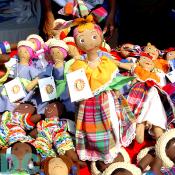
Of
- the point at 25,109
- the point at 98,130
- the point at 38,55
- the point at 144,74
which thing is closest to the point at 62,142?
the point at 98,130

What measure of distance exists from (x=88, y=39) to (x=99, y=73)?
0.14 metres

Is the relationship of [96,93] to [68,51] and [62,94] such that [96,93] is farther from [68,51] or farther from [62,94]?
[68,51]

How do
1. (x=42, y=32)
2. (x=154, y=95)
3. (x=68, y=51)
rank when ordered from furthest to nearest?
1. (x=42, y=32)
2. (x=68, y=51)
3. (x=154, y=95)

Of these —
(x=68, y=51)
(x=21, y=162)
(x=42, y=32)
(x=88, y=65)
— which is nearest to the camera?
(x=21, y=162)

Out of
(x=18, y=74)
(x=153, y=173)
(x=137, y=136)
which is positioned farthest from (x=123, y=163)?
(x=18, y=74)

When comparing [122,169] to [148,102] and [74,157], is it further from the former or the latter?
[148,102]

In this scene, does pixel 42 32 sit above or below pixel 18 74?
below

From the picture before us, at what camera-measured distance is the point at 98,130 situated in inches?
57.0

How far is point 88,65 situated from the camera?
147 centimetres

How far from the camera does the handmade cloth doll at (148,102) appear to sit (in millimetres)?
1560

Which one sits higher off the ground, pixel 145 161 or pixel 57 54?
pixel 57 54

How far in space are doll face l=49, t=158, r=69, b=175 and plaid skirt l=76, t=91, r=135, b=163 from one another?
0.13m

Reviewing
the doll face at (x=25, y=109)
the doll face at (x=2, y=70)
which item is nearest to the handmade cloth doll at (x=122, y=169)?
the doll face at (x=25, y=109)

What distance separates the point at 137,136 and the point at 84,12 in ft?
1.82
